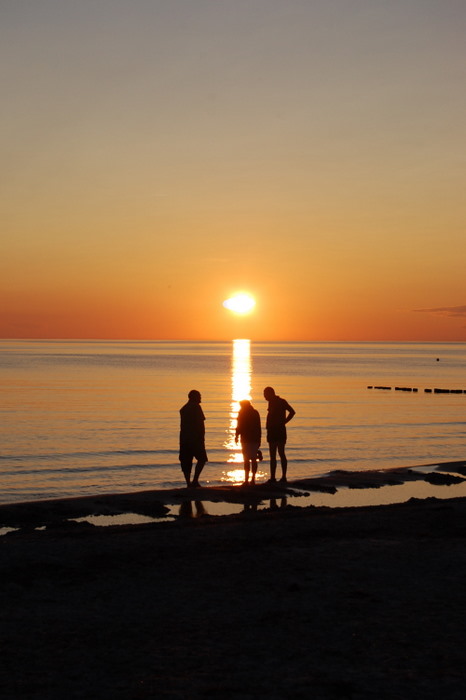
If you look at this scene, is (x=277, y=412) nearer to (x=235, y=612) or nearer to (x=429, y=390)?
(x=235, y=612)

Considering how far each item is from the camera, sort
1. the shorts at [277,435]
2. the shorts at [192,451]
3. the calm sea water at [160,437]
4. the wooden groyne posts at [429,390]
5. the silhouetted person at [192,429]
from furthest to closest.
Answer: the wooden groyne posts at [429,390]
the calm sea water at [160,437]
the shorts at [277,435]
the shorts at [192,451]
the silhouetted person at [192,429]

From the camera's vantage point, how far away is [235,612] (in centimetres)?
883

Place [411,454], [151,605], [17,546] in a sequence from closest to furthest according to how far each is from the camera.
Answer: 1. [151,605]
2. [17,546]
3. [411,454]

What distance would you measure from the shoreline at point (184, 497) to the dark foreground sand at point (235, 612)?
2.31 meters

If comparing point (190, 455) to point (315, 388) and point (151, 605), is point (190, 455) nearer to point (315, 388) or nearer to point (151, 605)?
point (151, 605)

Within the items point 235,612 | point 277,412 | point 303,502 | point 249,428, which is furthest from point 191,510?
point 235,612

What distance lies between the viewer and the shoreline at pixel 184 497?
1622 centimetres

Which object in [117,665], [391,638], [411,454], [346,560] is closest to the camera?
[117,665]

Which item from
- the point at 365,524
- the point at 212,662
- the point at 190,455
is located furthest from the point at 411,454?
the point at 212,662

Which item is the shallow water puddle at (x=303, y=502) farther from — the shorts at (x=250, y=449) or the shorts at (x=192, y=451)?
the shorts at (x=250, y=449)

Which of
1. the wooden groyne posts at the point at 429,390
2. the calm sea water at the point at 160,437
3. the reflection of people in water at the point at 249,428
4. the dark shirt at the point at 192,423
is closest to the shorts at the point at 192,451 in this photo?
the dark shirt at the point at 192,423

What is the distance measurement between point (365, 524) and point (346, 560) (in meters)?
3.03

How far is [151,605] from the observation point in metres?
9.14

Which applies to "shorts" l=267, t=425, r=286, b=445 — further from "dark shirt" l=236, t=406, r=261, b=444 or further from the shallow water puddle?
the shallow water puddle
